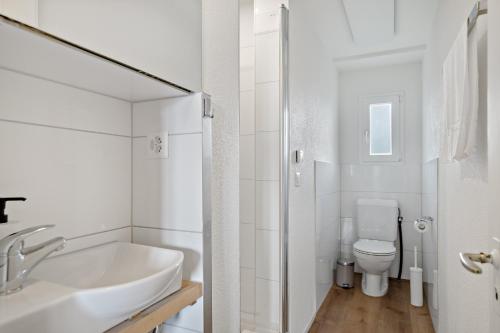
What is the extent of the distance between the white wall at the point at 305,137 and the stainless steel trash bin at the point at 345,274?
2.81ft

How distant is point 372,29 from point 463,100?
6.01 ft

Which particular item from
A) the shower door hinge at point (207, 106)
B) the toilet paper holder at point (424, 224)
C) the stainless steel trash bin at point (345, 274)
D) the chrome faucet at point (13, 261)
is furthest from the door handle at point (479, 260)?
the stainless steel trash bin at point (345, 274)

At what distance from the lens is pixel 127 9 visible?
786 mm

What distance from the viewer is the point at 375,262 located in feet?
9.45

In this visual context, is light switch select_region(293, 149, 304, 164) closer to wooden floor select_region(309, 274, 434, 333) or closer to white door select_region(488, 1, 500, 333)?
white door select_region(488, 1, 500, 333)

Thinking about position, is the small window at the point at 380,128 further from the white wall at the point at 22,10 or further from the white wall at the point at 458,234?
the white wall at the point at 22,10

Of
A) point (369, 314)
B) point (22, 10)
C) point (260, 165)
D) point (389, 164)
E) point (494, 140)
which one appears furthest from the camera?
point (389, 164)

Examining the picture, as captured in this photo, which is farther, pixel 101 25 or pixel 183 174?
pixel 183 174

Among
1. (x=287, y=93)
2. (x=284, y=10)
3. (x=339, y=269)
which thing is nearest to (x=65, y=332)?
(x=287, y=93)

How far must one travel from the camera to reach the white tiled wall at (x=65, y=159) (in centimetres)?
78

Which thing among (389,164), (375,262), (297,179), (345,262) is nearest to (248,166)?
(297,179)

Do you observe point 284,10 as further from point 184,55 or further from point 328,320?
point 328,320

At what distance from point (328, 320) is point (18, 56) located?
8.87 feet

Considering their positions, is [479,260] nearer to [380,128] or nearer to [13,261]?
[13,261]
